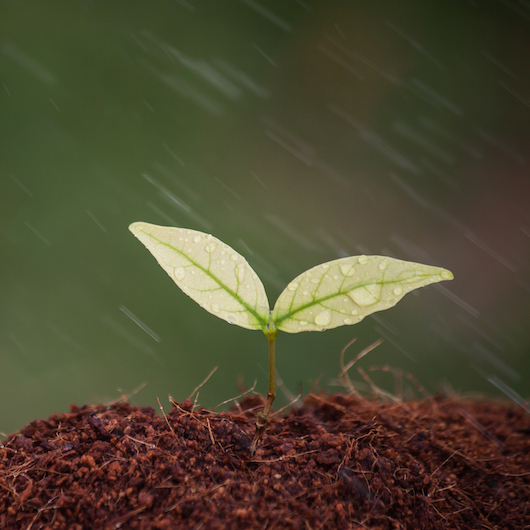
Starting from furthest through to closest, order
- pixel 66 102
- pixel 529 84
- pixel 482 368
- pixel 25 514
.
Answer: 1. pixel 66 102
2. pixel 529 84
3. pixel 482 368
4. pixel 25 514

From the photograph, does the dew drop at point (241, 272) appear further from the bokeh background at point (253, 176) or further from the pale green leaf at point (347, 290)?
the bokeh background at point (253, 176)

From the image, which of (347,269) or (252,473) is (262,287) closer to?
(347,269)

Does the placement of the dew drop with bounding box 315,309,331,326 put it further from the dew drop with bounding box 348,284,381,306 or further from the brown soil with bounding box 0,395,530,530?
the brown soil with bounding box 0,395,530,530

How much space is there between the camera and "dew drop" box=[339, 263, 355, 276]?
56 centimetres

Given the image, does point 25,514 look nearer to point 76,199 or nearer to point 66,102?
point 76,199

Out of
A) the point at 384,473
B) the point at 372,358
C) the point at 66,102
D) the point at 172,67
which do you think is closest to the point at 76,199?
the point at 66,102

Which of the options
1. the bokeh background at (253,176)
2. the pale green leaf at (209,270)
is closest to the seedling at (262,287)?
the pale green leaf at (209,270)

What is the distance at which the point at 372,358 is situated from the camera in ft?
9.86

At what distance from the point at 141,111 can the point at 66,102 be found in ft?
1.72

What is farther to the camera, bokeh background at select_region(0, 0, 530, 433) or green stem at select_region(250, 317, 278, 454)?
bokeh background at select_region(0, 0, 530, 433)

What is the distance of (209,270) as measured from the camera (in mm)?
573

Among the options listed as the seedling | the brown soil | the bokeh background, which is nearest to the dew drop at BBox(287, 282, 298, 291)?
the seedling

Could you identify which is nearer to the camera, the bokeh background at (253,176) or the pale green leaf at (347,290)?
the pale green leaf at (347,290)

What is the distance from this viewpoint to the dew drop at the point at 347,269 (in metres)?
0.56
